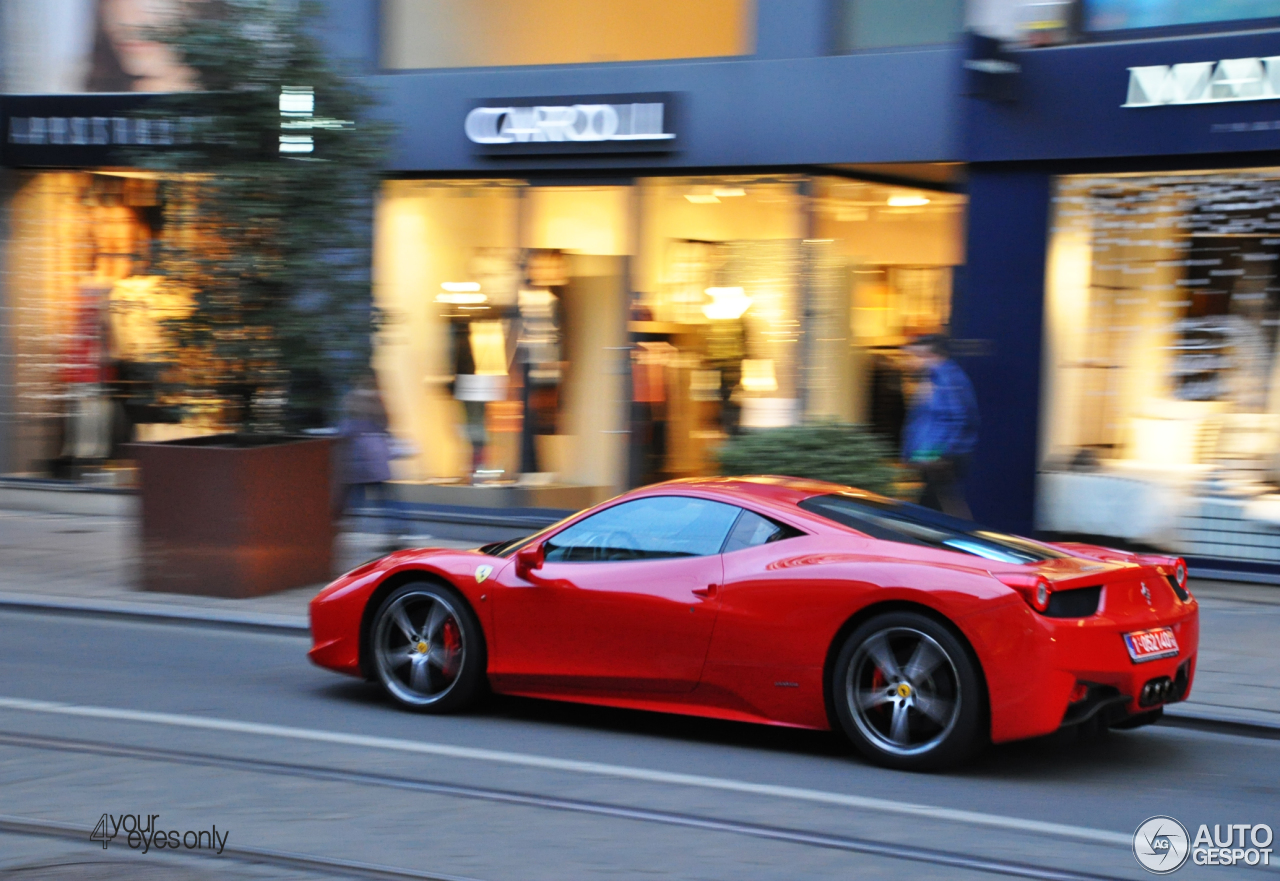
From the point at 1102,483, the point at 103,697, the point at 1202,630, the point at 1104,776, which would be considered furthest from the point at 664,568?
the point at 1102,483

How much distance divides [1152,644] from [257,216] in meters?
7.33

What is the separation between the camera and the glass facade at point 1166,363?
37.6 ft

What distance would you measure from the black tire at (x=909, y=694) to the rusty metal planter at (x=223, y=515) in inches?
228

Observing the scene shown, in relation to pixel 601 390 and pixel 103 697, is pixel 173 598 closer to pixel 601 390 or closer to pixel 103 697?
pixel 103 697

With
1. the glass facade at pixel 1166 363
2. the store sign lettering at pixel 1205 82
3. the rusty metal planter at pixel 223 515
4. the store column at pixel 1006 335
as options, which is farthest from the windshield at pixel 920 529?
the store sign lettering at pixel 1205 82

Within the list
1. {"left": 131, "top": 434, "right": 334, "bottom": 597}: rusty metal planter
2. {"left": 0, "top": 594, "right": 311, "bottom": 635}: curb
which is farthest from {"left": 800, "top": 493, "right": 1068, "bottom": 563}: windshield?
{"left": 131, "top": 434, "right": 334, "bottom": 597}: rusty metal planter

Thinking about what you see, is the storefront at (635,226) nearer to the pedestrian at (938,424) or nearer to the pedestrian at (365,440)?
the pedestrian at (365,440)

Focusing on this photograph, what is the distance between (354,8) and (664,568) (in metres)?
10.0

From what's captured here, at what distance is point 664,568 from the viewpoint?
654 centimetres

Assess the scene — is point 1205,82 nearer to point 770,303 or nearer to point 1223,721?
point 770,303

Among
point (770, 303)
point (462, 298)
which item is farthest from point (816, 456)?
point (462, 298)

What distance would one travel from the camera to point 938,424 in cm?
1120

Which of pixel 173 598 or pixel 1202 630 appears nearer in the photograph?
pixel 1202 630

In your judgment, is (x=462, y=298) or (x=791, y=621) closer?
(x=791, y=621)
